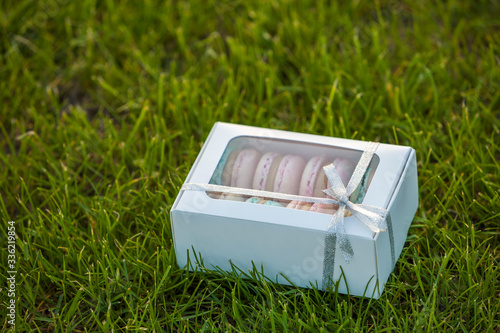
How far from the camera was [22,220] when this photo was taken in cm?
165

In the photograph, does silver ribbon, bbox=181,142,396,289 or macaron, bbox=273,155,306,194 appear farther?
macaron, bbox=273,155,306,194

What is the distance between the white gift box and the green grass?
2.1 inches

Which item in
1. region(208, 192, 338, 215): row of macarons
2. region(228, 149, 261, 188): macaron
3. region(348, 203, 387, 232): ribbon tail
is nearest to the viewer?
region(348, 203, 387, 232): ribbon tail

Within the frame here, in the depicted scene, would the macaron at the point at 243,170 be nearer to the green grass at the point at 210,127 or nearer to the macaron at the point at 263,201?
the macaron at the point at 263,201

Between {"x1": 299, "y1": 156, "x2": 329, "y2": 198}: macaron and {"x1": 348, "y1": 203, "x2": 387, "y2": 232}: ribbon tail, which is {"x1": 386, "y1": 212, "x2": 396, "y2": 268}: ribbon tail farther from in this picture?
{"x1": 299, "y1": 156, "x2": 329, "y2": 198}: macaron

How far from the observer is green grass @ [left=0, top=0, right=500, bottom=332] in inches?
54.9

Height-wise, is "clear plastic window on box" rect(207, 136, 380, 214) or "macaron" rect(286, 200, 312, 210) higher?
"clear plastic window on box" rect(207, 136, 380, 214)

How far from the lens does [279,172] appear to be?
140 centimetres

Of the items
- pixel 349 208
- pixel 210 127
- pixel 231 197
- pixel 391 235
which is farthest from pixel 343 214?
pixel 210 127

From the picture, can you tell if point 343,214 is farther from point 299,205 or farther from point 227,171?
point 227,171

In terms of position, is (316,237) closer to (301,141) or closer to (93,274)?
(301,141)

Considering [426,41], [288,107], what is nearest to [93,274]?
[288,107]

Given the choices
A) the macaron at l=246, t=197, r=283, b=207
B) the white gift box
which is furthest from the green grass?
the macaron at l=246, t=197, r=283, b=207

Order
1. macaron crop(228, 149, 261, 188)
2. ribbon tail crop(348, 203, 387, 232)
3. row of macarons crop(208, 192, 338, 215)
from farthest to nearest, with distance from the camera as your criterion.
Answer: macaron crop(228, 149, 261, 188) → row of macarons crop(208, 192, 338, 215) → ribbon tail crop(348, 203, 387, 232)
